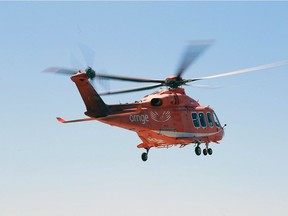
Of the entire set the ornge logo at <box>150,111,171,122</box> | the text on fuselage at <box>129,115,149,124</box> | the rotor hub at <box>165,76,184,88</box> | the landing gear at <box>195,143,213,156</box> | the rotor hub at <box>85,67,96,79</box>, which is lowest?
the text on fuselage at <box>129,115,149,124</box>

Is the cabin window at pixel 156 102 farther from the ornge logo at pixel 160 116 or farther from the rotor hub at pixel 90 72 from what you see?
the rotor hub at pixel 90 72

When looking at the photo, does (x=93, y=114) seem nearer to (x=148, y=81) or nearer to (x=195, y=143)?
(x=148, y=81)

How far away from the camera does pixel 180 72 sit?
86938 millimetres

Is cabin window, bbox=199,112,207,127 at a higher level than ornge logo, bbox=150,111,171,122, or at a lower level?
higher

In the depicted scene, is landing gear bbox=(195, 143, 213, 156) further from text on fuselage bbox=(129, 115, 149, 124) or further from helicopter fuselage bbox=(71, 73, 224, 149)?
text on fuselage bbox=(129, 115, 149, 124)

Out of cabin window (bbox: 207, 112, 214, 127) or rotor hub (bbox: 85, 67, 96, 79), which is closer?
rotor hub (bbox: 85, 67, 96, 79)

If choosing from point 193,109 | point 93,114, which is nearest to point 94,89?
point 93,114

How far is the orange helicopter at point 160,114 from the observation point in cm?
8025

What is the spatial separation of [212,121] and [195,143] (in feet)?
15.0

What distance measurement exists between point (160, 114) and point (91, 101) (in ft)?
27.8

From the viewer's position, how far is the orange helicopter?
80.2 meters

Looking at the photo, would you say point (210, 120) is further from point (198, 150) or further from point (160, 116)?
point (160, 116)

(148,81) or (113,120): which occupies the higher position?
(148,81)

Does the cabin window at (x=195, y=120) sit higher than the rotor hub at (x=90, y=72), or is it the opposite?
the cabin window at (x=195, y=120)
